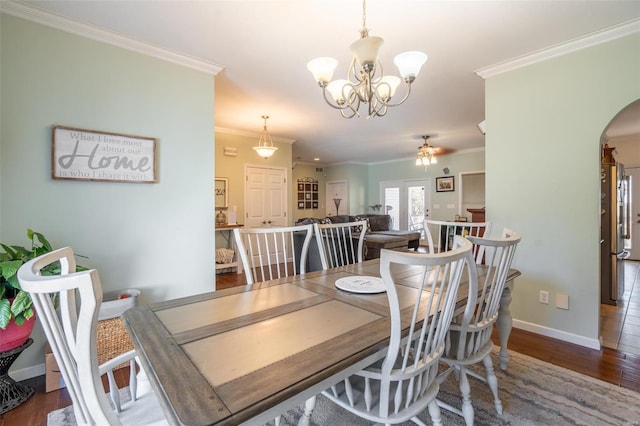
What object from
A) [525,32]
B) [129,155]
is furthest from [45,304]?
[525,32]

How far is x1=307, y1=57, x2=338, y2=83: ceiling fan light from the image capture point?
1798mm

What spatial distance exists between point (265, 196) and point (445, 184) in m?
4.70

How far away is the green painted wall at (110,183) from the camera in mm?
1957

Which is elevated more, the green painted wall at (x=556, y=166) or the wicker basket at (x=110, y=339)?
the green painted wall at (x=556, y=166)

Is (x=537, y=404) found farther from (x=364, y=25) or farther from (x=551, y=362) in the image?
(x=364, y=25)

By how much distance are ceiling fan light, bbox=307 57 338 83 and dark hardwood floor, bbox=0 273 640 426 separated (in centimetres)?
240

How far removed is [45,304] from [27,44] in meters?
2.26

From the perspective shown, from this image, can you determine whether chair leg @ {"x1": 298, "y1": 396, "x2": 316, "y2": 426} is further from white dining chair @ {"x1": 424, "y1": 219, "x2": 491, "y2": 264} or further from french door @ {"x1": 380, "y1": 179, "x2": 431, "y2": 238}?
french door @ {"x1": 380, "y1": 179, "x2": 431, "y2": 238}

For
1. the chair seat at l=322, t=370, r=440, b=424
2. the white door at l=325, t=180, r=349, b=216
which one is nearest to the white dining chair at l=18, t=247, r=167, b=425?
the chair seat at l=322, t=370, r=440, b=424

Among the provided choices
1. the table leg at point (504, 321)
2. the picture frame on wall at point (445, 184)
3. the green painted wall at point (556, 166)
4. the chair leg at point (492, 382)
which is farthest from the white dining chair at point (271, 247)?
the picture frame on wall at point (445, 184)

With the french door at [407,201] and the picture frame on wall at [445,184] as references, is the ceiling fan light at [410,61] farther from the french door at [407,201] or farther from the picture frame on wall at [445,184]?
the french door at [407,201]

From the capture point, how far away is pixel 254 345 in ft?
3.06

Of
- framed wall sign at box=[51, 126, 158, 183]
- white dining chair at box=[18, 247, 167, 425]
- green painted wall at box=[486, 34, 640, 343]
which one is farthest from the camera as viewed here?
green painted wall at box=[486, 34, 640, 343]

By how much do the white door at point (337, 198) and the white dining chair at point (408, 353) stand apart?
774 centimetres
